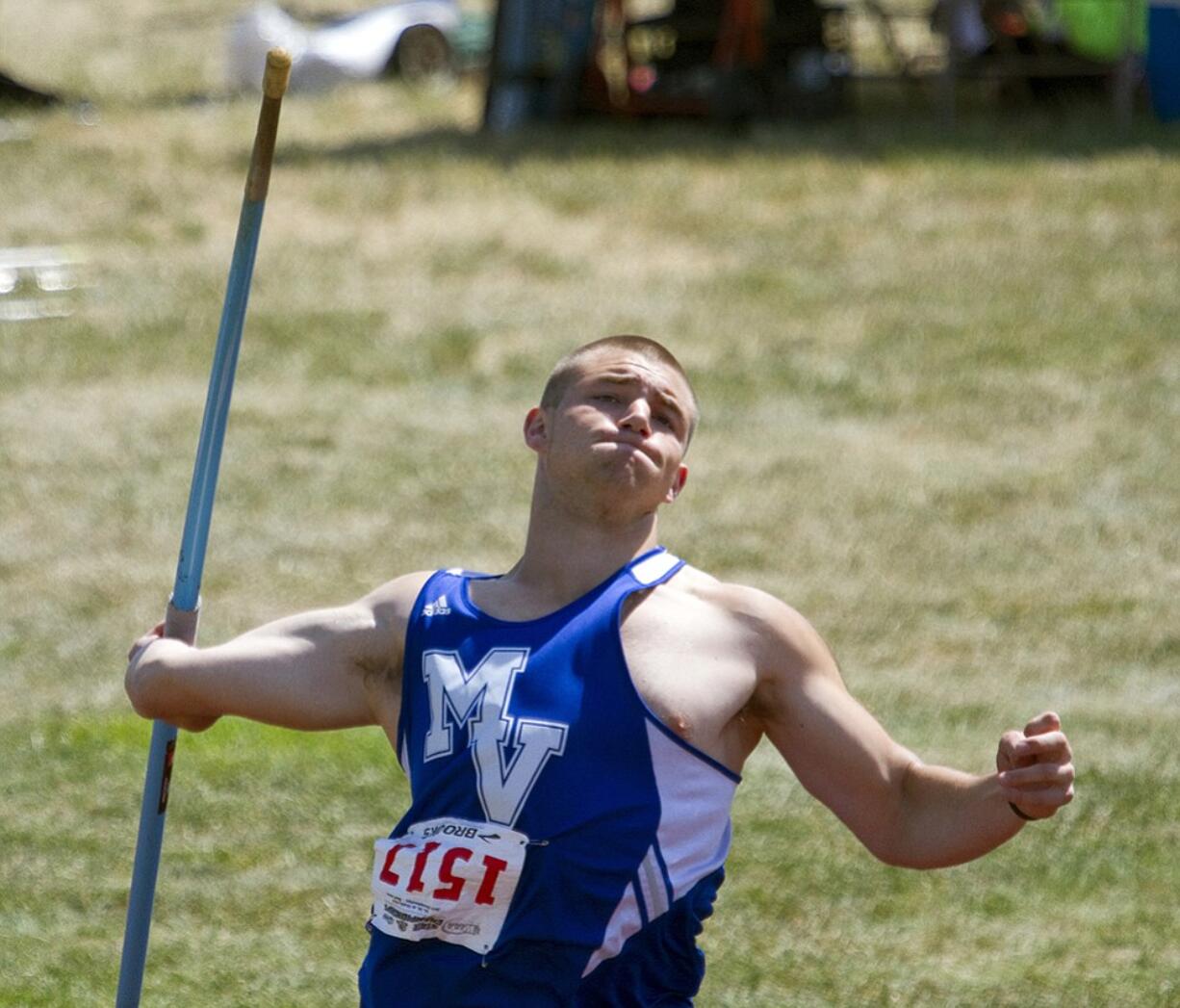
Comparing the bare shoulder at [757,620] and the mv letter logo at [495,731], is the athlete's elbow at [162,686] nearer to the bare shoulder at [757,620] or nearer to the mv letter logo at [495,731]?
the mv letter logo at [495,731]

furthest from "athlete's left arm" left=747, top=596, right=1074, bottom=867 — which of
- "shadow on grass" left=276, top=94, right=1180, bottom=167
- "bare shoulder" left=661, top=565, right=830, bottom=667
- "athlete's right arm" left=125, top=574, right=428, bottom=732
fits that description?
"shadow on grass" left=276, top=94, right=1180, bottom=167

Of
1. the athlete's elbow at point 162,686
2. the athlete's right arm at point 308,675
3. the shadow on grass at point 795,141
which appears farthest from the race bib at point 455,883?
the shadow on grass at point 795,141

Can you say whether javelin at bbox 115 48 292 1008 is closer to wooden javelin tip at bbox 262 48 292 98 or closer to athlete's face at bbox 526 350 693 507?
wooden javelin tip at bbox 262 48 292 98

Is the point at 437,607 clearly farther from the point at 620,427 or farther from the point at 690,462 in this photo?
the point at 690,462

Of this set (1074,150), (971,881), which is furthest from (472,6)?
(971,881)

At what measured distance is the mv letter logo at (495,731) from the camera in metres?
2.95

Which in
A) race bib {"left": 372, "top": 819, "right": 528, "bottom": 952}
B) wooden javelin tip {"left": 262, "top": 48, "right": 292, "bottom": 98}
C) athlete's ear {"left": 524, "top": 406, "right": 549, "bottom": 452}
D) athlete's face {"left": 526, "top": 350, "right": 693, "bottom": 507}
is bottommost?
race bib {"left": 372, "top": 819, "right": 528, "bottom": 952}

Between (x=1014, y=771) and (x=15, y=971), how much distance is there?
2.45 meters

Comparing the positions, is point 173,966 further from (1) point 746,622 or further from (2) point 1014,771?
(2) point 1014,771

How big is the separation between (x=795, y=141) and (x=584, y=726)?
38.7 ft

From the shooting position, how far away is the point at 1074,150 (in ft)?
44.9

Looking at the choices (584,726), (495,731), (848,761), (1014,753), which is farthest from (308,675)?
(1014,753)

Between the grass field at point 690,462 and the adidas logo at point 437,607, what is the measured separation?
1.39 metres

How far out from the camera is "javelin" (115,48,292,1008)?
3.42 m
